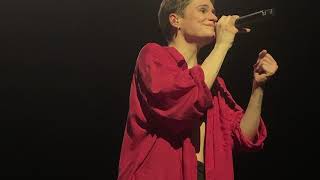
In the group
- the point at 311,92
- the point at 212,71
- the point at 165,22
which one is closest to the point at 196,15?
the point at 165,22

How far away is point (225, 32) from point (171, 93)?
0.26 metres

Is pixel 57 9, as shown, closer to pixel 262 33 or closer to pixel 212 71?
pixel 262 33

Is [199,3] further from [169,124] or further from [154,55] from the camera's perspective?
[169,124]

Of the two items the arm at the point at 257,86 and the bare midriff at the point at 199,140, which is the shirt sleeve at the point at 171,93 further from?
the arm at the point at 257,86

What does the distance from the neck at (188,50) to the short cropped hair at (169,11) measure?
63mm

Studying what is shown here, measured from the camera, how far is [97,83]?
2.37 metres

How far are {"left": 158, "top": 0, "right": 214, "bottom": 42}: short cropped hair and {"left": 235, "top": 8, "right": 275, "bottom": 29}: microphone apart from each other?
17 centimetres

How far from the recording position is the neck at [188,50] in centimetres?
143

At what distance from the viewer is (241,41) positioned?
229cm

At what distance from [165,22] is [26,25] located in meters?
1.00

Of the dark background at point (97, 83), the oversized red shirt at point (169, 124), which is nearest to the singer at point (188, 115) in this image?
the oversized red shirt at point (169, 124)

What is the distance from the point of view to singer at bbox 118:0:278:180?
3.95 feet

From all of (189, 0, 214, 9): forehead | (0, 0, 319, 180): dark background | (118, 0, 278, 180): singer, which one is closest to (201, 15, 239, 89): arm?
(118, 0, 278, 180): singer

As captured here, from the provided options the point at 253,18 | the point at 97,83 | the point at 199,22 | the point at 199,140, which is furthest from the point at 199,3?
the point at 97,83
